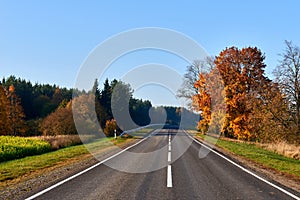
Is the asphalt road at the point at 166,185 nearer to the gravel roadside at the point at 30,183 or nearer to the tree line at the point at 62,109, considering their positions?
the gravel roadside at the point at 30,183

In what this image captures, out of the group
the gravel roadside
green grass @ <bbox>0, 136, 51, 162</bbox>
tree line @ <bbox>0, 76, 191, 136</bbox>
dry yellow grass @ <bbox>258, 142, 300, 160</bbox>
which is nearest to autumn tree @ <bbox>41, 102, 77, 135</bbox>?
tree line @ <bbox>0, 76, 191, 136</bbox>

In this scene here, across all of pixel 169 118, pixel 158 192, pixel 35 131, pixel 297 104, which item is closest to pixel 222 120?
pixel 297 104

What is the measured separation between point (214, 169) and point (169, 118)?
133 meters

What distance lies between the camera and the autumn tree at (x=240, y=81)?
1182 inches

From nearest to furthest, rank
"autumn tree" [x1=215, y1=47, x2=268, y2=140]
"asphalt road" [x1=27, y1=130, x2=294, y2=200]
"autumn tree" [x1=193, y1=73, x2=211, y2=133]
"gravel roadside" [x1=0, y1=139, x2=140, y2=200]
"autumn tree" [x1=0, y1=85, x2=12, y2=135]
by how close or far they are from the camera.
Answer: "asphalt road" [x1=27, y1=130, x2=294, y2=200] → "gravel roadside" [x1=0, y1=139, x2=140, y2=200] → "autumn tree" [x1=215, y1=47, x2=268, y2=140] → "autumn tree" [x1=193, y1=73, x2=211, y2=133] → "autumn tree" [x1=0, y1=85, x2=12, y2=135]

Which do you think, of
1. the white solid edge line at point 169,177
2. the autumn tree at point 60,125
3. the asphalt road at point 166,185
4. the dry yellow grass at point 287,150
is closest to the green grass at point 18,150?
the asphalt road at point 166,185

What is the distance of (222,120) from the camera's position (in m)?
32.4

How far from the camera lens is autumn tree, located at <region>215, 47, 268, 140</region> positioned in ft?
98.5

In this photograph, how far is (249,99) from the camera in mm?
28125

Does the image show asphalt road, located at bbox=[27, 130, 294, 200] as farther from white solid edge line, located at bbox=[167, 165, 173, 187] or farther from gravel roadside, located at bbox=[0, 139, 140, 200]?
gravel roadside, located at bbox=[0, 139, 140, 200]

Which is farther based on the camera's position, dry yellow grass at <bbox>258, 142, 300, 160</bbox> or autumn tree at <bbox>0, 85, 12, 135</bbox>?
autumn tree at <bbox>0, 85, 12, 135</bbox>

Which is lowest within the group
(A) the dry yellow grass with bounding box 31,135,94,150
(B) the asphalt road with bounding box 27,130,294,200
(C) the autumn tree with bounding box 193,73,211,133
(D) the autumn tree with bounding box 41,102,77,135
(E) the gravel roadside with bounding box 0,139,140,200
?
(E) the gravel roadside with bounding box 0,139,140,200

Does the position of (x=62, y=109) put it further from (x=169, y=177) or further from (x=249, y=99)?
(x=169, y=177)

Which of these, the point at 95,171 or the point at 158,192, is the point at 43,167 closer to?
the point at 95,171
